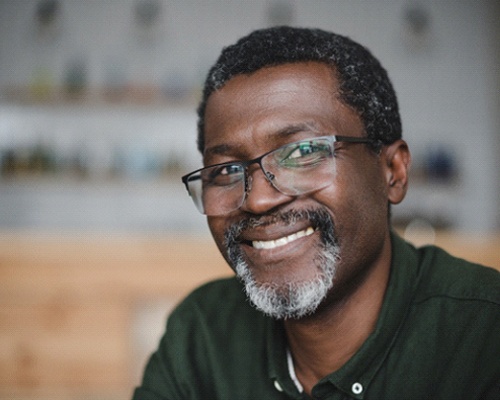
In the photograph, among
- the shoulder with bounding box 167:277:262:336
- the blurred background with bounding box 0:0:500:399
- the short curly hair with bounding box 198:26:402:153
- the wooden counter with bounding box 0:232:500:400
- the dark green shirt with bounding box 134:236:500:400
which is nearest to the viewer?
the dark green shirt with bounding box 134:236:500:400

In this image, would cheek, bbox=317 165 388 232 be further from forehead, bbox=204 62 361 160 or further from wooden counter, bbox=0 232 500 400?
wooden counter, bbox=0 232 500 400

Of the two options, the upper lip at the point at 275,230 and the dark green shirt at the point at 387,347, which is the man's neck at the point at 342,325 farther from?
the upper lip at the point at 275,230

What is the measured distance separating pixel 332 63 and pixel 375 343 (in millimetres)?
573

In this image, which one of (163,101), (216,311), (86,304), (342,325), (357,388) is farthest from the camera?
(163,101)

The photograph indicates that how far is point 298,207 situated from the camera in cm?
113

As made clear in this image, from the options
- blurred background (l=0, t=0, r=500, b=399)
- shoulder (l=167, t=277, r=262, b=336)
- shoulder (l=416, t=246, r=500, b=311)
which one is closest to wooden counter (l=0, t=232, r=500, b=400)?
blurred background (l=0, t=0, r=500, b=399)

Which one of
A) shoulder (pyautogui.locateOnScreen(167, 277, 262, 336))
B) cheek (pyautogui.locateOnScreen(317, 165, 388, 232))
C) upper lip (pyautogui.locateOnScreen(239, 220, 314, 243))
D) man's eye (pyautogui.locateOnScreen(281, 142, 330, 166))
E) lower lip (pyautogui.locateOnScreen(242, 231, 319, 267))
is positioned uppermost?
man's eye (pyautogui.locateOnScreen(281, 142, 330, 166))

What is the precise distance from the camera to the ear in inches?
50.2

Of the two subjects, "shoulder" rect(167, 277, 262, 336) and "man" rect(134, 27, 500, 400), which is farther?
"shoulder" rect(167, 277, 262, 336)

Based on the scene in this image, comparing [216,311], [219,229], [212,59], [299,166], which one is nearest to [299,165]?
[299,166]

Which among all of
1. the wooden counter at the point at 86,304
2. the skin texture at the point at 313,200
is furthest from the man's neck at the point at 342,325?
the wooden counter at the point at 86,304

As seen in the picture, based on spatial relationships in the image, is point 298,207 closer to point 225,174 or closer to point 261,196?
point 261,196

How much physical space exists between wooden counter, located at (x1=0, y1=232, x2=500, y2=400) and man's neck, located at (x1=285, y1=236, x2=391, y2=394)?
181cm

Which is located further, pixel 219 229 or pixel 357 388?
pixel 219 229
